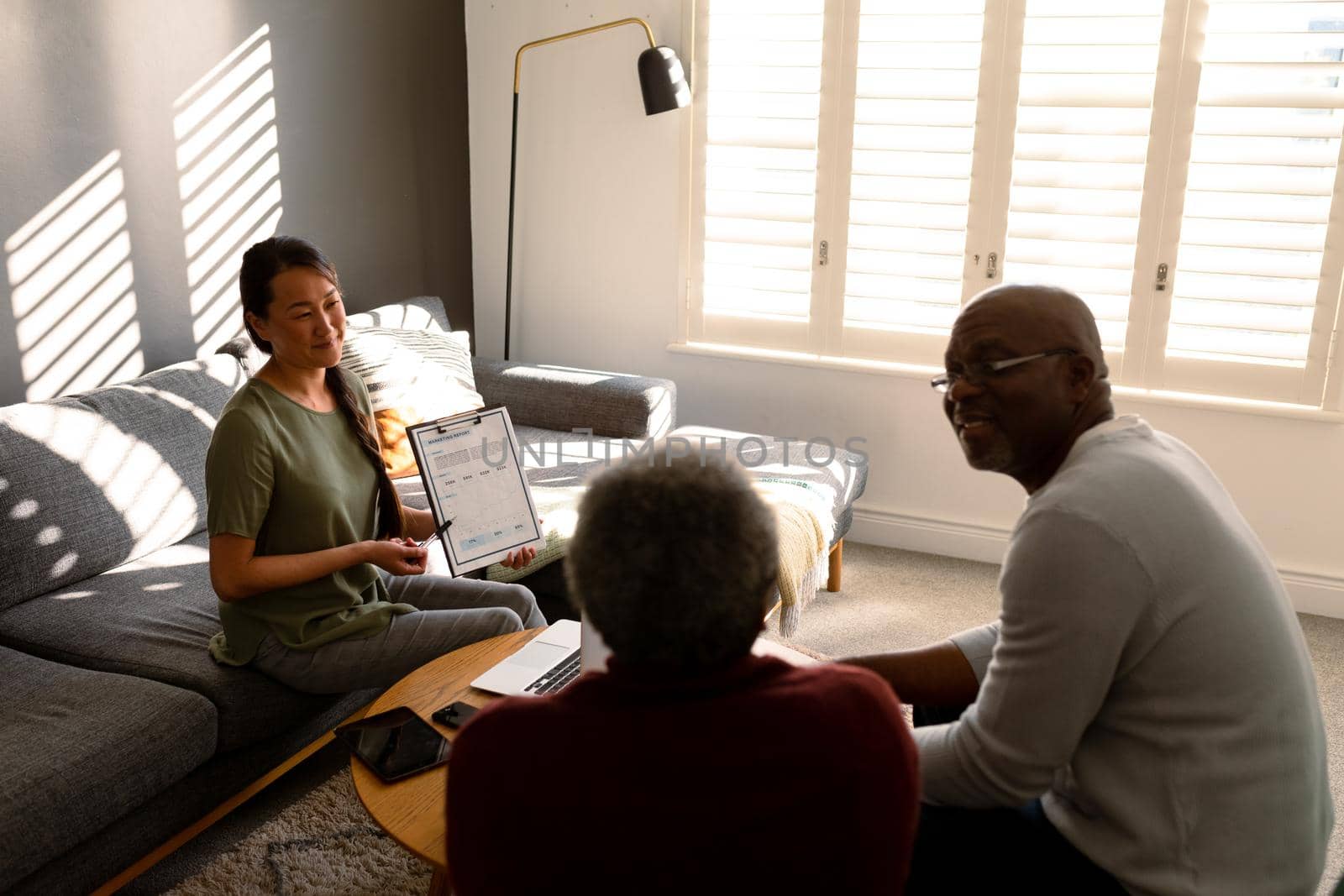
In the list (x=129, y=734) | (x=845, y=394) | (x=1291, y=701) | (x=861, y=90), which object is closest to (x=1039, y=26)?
(x=861, y=90)

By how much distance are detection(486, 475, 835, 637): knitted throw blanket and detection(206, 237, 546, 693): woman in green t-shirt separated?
1.52 ft

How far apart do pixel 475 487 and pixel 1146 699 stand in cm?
131

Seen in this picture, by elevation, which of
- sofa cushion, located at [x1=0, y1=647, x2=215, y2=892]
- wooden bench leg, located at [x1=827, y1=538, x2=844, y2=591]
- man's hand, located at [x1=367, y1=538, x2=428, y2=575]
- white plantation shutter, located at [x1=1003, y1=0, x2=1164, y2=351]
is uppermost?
white plantation shutter, located at [x1=1003, y1=0, x2=1164, y2=351]

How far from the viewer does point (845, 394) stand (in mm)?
3678

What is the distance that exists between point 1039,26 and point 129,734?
2.90 metres

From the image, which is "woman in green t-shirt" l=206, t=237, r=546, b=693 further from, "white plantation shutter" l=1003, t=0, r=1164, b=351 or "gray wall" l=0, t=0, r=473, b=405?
"white plantation shutter" l=1003, t=0, r=1164, b=351

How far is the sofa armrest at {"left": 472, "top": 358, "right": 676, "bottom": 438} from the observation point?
3.42 m

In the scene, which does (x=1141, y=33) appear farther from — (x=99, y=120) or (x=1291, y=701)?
(x=99, y=120)

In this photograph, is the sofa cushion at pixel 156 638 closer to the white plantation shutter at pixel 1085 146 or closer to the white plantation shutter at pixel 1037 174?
the white plantation shutter at pixel 1037 174

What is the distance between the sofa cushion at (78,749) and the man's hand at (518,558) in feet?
2.02

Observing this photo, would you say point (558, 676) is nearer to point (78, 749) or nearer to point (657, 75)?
point (78, 749)

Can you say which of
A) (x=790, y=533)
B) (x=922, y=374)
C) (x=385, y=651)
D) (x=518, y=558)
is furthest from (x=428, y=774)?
(x=922, y=374)

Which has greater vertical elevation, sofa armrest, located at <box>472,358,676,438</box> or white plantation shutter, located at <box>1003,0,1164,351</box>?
white plantation shutter, located at <box>1003,0,1164,351</box>

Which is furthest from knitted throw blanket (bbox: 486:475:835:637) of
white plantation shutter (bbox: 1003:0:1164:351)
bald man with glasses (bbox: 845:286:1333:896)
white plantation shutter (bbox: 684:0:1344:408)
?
bald man with glasses (bbox: 845:286:1333:896)
